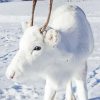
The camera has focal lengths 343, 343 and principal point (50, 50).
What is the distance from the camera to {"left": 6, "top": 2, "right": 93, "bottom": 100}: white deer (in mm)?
3091

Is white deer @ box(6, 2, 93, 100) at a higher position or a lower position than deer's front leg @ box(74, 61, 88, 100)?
higher

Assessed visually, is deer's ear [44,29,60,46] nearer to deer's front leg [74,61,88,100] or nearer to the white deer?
the white deer

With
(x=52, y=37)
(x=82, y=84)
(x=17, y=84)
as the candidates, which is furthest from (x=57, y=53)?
(x=17, y=84)

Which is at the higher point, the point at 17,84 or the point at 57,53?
the point at 57,53

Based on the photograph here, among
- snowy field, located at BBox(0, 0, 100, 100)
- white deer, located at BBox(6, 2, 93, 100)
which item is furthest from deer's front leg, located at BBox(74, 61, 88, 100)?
snowy field, located at BBox(0, 0, 100, 100)

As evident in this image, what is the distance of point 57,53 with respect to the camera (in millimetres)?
3234

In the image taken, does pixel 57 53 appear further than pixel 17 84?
No

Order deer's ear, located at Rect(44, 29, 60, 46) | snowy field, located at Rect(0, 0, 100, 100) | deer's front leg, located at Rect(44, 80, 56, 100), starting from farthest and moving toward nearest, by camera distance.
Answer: snowy field, located at Rect(0, 0, 100, 100), deer's front leg, located at Rect(44, 80, 56, 100), deer's ear, located at Rect(44, 29, 60, 46)

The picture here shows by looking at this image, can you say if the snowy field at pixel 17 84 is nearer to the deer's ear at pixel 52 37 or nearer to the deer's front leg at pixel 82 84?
the deer's front leg at pixel 82 84

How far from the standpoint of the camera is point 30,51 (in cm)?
310

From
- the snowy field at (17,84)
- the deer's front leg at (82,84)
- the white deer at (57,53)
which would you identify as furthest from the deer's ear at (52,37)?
the snowy field at (17,84)

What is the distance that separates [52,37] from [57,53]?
0.23 metres

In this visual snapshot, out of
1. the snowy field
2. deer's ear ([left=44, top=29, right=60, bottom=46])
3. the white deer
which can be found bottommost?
the snowy field

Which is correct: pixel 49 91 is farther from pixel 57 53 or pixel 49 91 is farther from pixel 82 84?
pixel 57 53
